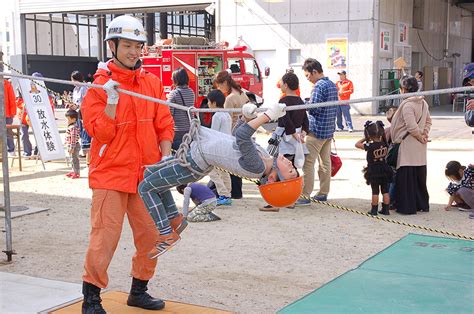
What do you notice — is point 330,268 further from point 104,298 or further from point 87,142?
point 87,142

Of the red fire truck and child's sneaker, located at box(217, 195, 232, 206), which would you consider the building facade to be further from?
child's sneaker, located at box(217, 195, 232, 206)

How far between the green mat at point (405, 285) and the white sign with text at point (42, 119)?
23.5 ft

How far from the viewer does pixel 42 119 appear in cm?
1130

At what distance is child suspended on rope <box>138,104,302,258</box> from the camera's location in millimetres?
3639

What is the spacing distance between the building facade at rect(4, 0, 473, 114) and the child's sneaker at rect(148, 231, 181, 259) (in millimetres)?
20063

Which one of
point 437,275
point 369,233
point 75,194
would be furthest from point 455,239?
point 75,194

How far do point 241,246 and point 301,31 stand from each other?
19.0 metres

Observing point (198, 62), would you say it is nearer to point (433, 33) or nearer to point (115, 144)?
point (433, 33)

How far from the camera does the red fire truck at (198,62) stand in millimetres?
19734

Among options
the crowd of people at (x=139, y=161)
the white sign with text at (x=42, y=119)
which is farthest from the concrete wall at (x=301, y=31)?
the crowd of people at (x=139, y=161)

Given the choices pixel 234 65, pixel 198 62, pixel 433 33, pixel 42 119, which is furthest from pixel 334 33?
pixel 42 119

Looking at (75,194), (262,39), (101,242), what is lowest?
(75,194)

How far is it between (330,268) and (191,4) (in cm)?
2211

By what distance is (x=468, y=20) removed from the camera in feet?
120
